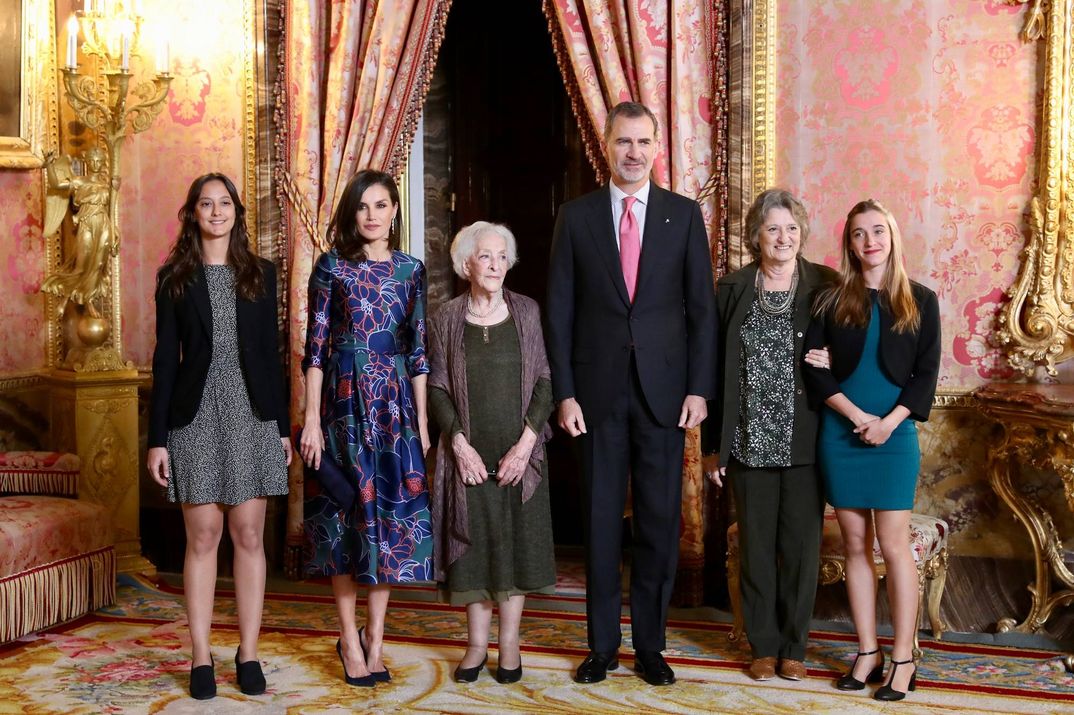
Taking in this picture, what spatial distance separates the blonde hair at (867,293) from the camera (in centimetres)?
349

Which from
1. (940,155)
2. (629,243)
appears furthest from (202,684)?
(940,155)

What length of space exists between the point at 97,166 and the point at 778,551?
10.6ft

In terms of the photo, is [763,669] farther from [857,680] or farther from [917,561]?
[917,561]

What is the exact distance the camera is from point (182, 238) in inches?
139

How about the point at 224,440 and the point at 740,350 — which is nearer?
the point at 224,440

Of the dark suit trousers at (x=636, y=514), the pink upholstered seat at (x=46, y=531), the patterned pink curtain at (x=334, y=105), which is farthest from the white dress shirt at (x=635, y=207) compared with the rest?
the pink upholstered seat at (x=46, y=531)

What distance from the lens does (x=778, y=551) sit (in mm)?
3695

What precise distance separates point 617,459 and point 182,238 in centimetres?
147

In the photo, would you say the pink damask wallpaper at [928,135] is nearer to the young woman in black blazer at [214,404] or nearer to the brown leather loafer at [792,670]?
the brown leather loafer at [792,670]

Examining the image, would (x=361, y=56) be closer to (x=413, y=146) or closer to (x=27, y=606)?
(x=413, y=146)

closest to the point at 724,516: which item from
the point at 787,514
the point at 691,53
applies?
the point at 787,514

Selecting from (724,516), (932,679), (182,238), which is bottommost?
(932,679)

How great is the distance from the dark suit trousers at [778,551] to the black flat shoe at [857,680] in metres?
0.15

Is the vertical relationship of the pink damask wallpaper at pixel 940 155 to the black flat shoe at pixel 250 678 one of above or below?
above
